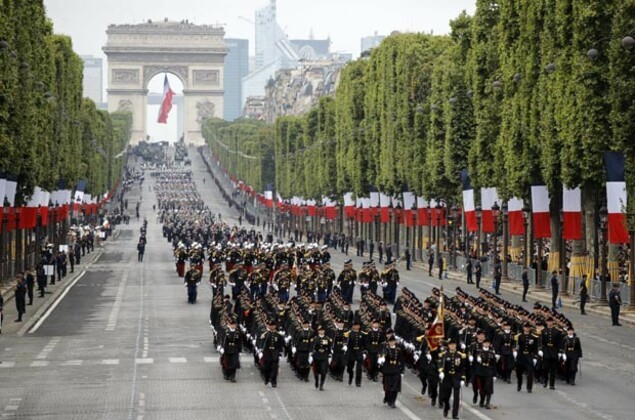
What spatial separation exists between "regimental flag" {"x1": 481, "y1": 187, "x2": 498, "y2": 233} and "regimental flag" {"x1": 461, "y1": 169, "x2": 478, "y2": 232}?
2.11ft

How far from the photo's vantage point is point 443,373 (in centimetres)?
3734

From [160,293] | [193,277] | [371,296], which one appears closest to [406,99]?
[160,293]

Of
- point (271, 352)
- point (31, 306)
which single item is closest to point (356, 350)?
point (271, 352)

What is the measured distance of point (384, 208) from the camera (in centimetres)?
12675

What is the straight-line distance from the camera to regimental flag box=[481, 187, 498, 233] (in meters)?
88.1

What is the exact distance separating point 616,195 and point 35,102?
37.4m

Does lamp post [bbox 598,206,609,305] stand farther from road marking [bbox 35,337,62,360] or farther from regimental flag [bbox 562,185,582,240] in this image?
Answer: road marking [bbox 35,337,62,360]

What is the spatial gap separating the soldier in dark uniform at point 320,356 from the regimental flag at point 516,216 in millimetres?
41761

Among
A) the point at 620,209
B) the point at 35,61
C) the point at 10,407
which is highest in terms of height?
the point at 35,61

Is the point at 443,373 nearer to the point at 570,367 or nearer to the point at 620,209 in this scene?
the point at 570,367

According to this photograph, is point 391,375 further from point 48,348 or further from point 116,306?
point 116,306

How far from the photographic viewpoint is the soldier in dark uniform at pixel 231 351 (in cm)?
4369

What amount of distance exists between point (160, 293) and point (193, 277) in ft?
29.7

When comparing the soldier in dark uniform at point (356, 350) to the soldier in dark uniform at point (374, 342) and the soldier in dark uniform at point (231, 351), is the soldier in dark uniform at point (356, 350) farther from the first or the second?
the soldier in dark uniform at point (231, 351)
